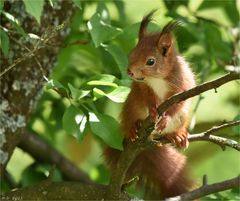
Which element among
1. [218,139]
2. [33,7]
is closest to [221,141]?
[218,139]

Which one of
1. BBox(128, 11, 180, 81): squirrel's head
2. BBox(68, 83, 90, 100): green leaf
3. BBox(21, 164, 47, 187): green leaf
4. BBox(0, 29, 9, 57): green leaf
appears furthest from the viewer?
BBox(21, 164, 47, 187): green leaf

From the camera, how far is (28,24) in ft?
8.73

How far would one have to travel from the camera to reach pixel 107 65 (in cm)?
296

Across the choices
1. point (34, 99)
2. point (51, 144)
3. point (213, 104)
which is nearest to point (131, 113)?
point (34, 99)

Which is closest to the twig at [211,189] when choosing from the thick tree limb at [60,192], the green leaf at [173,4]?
the thick tree limb at [60,192]

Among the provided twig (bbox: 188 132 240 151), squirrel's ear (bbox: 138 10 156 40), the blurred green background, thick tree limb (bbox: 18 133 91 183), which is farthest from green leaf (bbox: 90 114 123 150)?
thick tree limb (bbox: 18 133 91 183)

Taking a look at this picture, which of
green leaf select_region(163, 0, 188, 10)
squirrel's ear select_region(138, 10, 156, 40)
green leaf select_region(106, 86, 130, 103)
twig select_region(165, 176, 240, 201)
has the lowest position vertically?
twig select_region(165, 176, 240, 201)

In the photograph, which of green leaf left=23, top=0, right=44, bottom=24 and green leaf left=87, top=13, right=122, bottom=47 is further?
green leaf left=87, top=13, right=122, bottom=47

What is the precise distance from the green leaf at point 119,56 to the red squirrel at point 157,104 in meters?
0.06

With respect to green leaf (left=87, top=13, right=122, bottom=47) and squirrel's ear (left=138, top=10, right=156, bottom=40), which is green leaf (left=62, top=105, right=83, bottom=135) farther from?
squirrel's ear (left=138, top=10, right=156, bottom=40)

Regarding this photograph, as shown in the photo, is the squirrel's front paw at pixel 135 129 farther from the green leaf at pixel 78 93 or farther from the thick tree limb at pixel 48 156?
the thick tree limb at pixel 48 156

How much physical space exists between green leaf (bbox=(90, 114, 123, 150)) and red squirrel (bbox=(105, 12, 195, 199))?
12 cm

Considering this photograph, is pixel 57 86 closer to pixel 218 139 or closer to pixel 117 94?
pixel 117 94

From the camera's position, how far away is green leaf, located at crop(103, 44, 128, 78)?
2.51 meters
